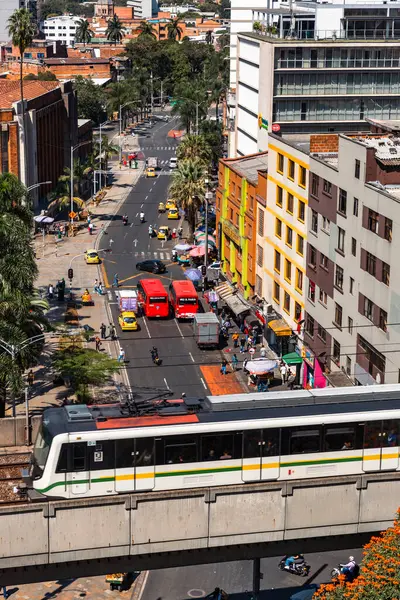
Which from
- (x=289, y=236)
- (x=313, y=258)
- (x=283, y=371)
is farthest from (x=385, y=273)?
(x=283, y=371)

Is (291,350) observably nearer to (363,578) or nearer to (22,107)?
(363,578)

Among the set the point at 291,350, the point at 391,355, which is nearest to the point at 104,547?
the point at 391,355

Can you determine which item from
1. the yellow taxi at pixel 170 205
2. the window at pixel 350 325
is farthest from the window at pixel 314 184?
the yellow taxi at pixel 170 205

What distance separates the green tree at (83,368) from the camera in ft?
241

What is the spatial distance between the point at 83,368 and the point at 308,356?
15315 millimetres

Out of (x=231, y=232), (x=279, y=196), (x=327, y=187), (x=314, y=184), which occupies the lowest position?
(x=231, y=232)

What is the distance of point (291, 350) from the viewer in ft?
263

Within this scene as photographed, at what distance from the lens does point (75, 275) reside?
110688 mm

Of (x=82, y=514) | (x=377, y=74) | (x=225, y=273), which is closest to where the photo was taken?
(x=82, y=514)

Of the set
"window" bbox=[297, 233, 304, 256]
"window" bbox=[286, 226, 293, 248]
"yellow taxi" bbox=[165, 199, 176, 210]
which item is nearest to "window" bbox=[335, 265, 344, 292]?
"window" bbox=[297, 233, 304, 256]

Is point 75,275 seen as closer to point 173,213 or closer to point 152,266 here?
point 152,266

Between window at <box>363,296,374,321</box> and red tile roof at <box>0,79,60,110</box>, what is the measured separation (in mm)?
75453

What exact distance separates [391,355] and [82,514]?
26.7 m

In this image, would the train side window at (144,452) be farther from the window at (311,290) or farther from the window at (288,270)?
the window at (288,270)
